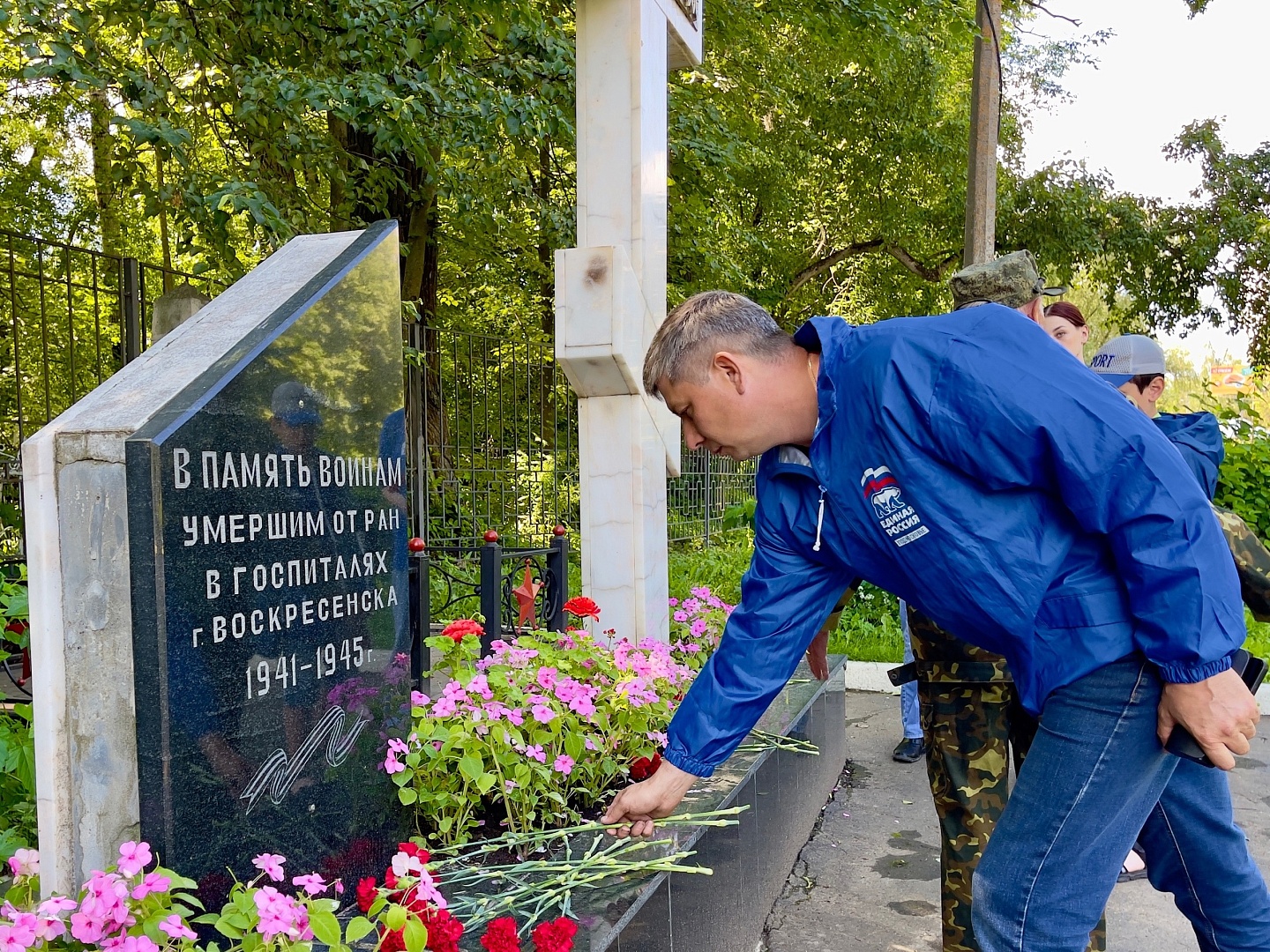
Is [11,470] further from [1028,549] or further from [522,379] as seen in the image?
[1028,549]

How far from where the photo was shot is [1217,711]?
1646mm

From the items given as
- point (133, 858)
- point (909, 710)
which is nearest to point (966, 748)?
point (133, 858)

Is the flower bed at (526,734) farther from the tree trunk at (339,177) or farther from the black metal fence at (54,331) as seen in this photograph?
the tree trunk at (339,177)

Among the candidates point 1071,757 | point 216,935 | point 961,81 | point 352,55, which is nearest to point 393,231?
point 216,935

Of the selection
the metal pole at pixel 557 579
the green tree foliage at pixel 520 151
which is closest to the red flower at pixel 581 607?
the metal pole at pixel 557 579

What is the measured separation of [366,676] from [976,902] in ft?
4.71

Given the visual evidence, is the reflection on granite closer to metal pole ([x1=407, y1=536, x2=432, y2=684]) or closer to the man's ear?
the man's ear

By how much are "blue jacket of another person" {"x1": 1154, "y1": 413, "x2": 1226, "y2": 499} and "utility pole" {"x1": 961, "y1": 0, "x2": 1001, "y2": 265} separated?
19.5ft

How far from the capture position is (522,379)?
11.2m

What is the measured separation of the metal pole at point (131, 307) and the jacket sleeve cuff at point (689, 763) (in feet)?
17.3

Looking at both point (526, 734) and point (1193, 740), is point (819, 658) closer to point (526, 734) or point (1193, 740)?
point (526, 734)

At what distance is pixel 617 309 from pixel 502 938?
253 cm

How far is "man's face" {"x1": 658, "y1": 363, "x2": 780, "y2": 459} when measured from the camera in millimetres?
1981
